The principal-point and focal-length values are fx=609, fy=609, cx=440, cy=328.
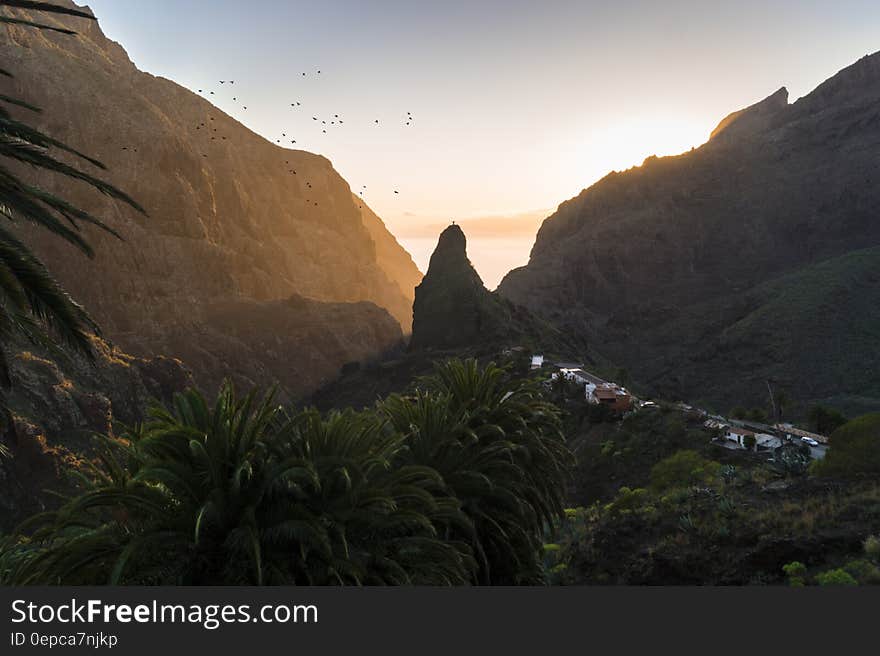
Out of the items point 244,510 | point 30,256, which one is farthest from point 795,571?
point 30,256

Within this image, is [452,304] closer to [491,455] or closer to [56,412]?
[56,412]

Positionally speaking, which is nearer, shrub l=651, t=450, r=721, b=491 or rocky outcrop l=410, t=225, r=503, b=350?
shrub l=651, t=450, r=721, b=491

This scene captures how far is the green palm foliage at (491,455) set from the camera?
1645 centimetres

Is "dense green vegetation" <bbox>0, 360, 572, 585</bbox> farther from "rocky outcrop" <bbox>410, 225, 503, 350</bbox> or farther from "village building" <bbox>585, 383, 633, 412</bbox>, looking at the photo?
"rocky outcrop" <bbox>410, 225, 503, 350</bbox>

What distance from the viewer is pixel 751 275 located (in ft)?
552

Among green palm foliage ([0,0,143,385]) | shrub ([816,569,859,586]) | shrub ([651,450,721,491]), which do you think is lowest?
shrub ([651,450,721,491])

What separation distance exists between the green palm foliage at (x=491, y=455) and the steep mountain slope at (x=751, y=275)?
8946 centimetres

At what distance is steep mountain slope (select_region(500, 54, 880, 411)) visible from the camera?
350ft

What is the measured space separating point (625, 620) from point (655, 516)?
23006 mm

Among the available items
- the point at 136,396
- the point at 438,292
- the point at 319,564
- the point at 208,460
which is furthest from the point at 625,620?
the point at 438,292

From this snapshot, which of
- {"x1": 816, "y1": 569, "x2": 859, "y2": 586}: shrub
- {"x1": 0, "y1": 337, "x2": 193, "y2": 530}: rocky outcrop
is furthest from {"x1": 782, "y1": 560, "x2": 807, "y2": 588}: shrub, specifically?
{"x1": 0, "y1": 337, "x2": 193, "y2": 530}: rocky outcrop

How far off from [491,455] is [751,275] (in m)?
174

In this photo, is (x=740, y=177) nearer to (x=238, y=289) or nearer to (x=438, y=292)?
(x=438, y=292)

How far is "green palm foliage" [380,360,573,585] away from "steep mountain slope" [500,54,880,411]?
89458 millimetres
